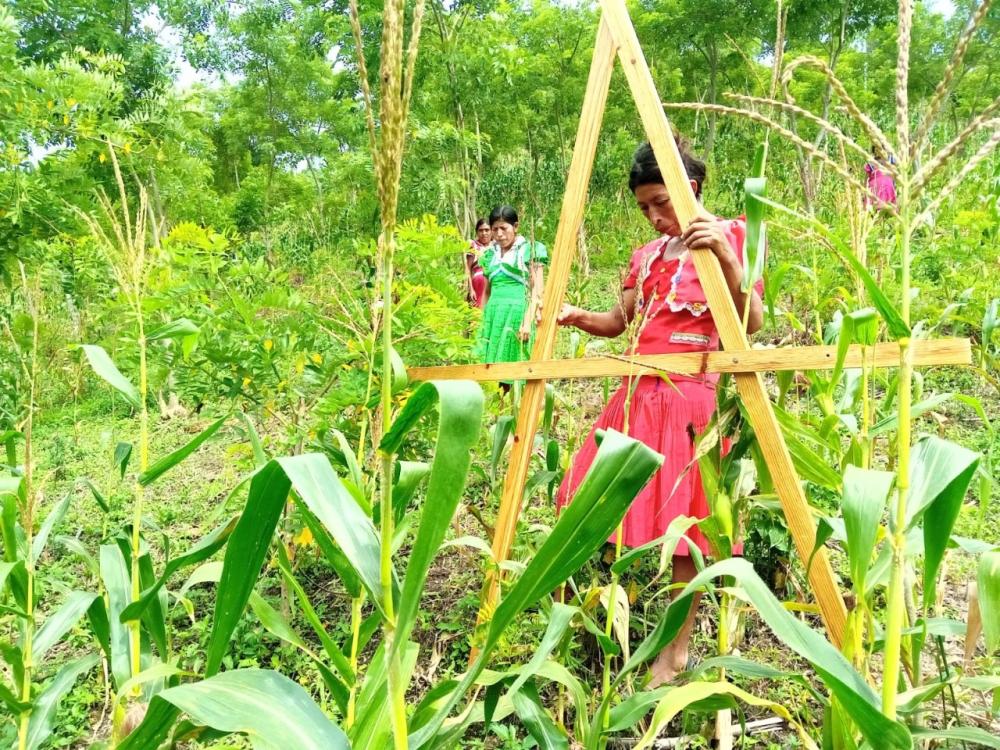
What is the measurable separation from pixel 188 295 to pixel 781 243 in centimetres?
461

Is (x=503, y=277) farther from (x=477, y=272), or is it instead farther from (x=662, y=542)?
(x=662, y=542)

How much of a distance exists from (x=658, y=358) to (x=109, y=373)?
42.2 inches

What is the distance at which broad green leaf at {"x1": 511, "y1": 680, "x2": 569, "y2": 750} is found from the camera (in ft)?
3.50

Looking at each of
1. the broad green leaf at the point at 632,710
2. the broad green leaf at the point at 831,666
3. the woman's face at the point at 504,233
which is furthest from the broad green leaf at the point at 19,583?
the woman's face at the point at 504,233

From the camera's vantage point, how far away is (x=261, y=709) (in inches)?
25.7

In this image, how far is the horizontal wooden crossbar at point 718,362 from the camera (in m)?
1.01

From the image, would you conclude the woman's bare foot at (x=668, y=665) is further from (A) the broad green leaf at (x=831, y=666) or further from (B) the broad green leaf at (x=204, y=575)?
(B) the broad green leaf at (x=204, y=575)

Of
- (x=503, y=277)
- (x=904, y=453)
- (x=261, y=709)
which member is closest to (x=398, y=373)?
(x=261, y=709)

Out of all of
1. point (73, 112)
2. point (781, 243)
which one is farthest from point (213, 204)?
point (781, 243)

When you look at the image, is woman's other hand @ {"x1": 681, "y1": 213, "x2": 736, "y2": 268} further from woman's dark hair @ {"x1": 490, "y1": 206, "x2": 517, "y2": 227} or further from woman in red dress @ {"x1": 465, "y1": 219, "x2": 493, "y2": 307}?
woman's dark hair @ {"x1": 490, "y1": 206, "x2": 517, "y2": 227}

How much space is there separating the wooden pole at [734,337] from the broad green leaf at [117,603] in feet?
4.10

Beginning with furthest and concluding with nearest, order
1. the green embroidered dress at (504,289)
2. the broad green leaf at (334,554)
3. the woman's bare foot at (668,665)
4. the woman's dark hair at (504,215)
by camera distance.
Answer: the woman's dark hair at (504,215) < the green embroidered dress at (504,289) < the woman's bare foot at (668,665) < the broad green leaf at (334,554)

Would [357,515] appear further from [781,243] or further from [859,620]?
[781,243]

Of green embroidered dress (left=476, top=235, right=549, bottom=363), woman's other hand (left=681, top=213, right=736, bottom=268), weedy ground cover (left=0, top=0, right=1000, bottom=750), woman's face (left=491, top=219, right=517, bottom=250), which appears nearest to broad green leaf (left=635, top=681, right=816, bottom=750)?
weedy ground cover (left=0, top=0, right=1000, bottom=750)
